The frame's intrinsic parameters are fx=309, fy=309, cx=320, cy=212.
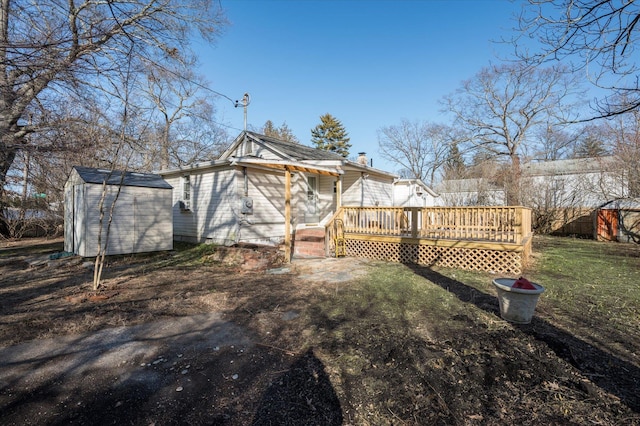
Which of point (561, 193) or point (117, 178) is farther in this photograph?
point (561, 193)

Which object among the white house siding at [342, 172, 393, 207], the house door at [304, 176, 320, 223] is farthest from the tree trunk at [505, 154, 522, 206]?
the house door at [304, 176, 320, 223]

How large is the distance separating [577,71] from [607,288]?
4.54 m

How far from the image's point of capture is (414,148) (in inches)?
1430

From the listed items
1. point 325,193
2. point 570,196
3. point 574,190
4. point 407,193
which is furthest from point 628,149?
point 325,193

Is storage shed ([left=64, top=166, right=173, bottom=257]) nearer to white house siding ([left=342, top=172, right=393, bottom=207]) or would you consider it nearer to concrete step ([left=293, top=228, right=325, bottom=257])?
concrete step ([left=293, top=228, right=325, bottom=257])

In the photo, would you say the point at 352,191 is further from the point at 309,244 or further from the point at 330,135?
the point at 330,135

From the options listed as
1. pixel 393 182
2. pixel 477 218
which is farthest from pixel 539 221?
pixel 477 218

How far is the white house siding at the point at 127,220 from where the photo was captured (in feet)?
28.4

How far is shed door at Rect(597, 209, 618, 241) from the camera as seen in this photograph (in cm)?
1442

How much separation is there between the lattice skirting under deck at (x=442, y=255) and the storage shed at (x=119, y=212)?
620cm

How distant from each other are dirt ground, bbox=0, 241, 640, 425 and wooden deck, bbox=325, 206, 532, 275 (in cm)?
284

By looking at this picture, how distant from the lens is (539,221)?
17719 millimetres

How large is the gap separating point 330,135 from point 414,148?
11.1 m

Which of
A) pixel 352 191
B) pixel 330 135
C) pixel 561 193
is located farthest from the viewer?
pixel 330 135
